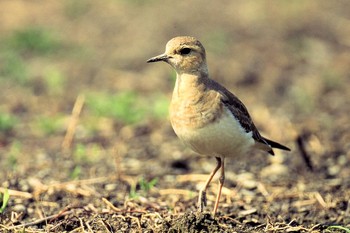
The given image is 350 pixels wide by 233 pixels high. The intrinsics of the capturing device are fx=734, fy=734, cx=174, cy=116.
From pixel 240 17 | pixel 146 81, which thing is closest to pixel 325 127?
pixel 146 81

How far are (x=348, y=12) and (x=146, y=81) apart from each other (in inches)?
191

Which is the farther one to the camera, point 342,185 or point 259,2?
point 259,2

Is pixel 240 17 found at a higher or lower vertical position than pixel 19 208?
higher

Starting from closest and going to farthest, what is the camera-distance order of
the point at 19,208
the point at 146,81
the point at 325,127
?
the point at 19,208 → the point at 325,127 → the point at 146,81

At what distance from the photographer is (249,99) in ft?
30.5

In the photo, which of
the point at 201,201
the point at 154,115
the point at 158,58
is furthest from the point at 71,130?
the point at 201,201

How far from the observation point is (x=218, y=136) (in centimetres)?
525

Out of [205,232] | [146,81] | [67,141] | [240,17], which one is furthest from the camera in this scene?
[240,17]

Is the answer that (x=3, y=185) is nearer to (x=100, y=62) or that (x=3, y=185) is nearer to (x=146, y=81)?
(x=146, y=81)

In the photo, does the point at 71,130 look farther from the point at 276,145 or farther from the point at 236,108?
the point at 236,108

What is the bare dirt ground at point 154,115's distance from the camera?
223 inches

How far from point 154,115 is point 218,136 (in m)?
3.28

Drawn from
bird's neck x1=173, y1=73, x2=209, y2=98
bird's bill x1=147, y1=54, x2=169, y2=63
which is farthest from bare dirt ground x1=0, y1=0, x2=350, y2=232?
bird's bill x1=147, y1=54, x2=169, y2=63

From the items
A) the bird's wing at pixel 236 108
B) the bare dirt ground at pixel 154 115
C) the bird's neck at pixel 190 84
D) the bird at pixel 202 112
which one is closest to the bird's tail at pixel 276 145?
the bird's wing at pixel 236 108
